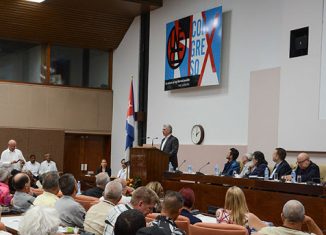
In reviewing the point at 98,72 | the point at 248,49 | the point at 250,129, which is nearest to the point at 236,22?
the point at 248,49

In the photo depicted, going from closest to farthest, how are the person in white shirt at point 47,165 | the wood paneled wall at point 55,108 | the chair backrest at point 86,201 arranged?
the chair backrest at point 86,201 → the person in white shirt at point 47,165 → the wood paneled wall at point 55,108

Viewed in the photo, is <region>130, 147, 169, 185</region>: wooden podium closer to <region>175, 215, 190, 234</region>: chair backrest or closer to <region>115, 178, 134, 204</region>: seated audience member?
<region>115, 178, 134, 204</region>: seated audience member

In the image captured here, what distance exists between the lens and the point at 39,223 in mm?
2926

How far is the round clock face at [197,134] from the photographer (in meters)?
12.0

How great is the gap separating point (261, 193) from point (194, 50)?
556 cm

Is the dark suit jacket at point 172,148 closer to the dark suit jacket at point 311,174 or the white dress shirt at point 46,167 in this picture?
the dark suit jacket at point 311,174

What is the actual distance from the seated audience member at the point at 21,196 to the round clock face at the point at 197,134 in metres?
6.83

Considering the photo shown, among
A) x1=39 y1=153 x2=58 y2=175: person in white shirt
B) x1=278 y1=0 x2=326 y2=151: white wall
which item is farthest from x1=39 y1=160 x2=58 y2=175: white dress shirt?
x1=278 y1=0 x2=326 y2=151: white wall

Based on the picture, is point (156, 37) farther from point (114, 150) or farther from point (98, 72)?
point (114, 150)

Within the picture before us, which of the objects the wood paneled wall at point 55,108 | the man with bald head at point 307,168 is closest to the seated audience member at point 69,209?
the man with bald head at point 307,168

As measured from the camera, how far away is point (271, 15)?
10.5 m

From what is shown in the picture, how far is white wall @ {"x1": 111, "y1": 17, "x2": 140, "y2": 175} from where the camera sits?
1495 centimetres

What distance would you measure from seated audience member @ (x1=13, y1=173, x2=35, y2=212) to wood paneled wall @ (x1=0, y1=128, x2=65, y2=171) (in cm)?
899

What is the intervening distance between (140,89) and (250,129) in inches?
184
